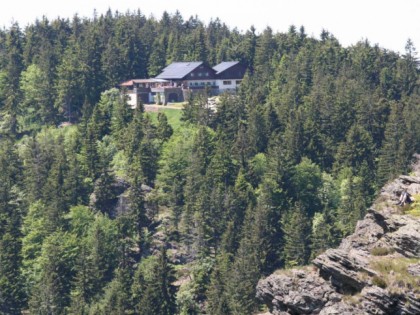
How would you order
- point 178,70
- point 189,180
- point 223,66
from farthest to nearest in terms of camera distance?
point 223,66 < point 178,70 < point 189,180

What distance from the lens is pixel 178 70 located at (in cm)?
16475

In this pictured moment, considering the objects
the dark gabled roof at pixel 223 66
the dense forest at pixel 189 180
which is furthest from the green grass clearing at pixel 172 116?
the dark gabled roof at pixel 223 66

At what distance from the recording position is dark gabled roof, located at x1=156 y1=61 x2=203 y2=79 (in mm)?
161500

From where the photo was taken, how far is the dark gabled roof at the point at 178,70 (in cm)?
16150

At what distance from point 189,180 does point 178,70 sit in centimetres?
5047

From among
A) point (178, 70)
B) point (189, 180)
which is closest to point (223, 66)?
point (178, 70)

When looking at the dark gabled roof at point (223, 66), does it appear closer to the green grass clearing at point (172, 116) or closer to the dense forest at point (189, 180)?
the dense forest at point (189, 180)

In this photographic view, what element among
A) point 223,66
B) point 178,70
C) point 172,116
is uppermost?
point 223,66

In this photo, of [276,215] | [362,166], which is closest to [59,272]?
[276,215]

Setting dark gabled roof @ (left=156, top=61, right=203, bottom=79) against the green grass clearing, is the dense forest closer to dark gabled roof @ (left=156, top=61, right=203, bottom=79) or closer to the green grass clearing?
the green grass clearing

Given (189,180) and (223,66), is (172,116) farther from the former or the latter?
(189,180)

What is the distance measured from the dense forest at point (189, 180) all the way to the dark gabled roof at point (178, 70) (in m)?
10.9

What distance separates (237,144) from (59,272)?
110 feet

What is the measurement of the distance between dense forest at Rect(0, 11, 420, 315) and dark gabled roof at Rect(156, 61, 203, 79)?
428 inches
